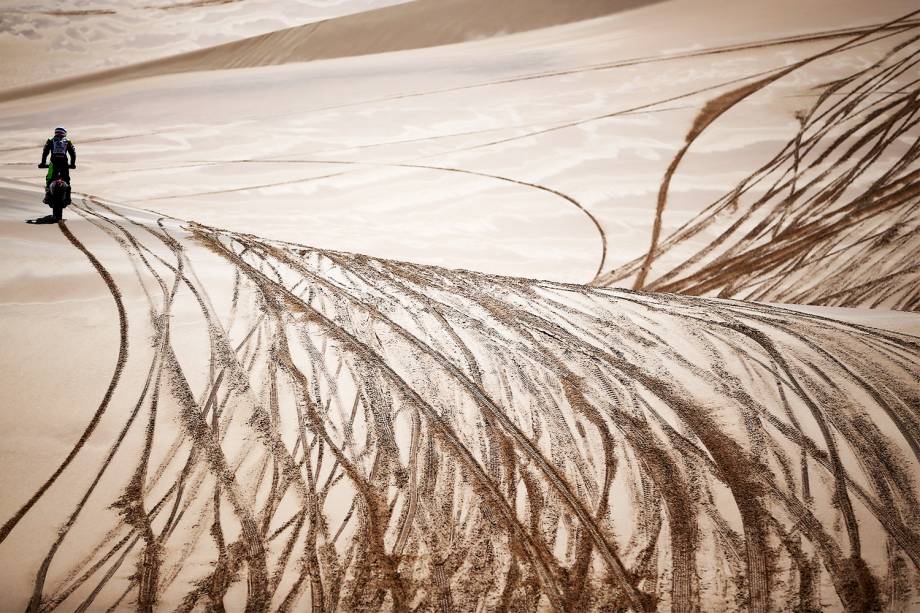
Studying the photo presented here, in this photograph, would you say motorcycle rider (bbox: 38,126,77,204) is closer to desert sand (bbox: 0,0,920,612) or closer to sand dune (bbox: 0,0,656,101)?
desert sand (bbox: 0,0,920,612)

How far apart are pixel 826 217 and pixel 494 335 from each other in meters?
2.11

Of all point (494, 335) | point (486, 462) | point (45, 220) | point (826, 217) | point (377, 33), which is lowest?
point (486, 462)

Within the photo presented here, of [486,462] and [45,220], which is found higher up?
[45,220]

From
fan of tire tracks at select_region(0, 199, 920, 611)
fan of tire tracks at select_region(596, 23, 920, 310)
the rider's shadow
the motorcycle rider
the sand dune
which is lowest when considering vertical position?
fan of tire tracks at select_region(0, 199, 920, 611)

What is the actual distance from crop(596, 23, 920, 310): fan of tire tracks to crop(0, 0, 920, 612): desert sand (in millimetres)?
17

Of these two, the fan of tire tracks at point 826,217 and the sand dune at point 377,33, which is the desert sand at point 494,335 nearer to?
the fan of tire tracks at point 826,217

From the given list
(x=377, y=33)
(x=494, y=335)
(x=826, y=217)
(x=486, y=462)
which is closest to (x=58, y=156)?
(x=494, y=335)

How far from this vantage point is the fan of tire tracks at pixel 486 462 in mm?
1371

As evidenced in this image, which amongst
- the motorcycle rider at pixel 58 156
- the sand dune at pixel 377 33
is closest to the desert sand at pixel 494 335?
the motorcycle rider at pixel 58 156

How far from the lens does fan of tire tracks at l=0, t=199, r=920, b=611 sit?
4.50ft

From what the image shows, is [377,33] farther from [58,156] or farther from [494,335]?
[494,335]

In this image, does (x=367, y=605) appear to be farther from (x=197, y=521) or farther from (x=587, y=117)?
(x=587, y=117)

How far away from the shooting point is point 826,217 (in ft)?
10.2

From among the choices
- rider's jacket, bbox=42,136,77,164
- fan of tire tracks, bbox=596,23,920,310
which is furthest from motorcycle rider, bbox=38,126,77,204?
fan of tire tracks, bbox=596,23,920,310
